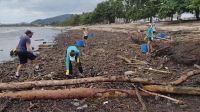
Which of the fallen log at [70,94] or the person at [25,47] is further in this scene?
the person at [25,47]

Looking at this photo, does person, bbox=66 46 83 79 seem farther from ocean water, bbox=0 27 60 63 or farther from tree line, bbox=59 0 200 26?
tree line, bbox=59 0 200 26

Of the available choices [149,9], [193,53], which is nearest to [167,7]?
[149,9]

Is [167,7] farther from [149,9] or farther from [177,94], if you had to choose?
[177,94]

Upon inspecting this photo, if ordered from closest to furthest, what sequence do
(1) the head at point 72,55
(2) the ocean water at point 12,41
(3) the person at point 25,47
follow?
(1) the head at point 72,55, (3) the person at point 25,47, (2) the ocean water at point 12,41

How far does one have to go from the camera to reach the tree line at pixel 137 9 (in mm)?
52219

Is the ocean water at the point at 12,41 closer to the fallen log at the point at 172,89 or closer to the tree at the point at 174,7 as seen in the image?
the tree at the point at 174,7

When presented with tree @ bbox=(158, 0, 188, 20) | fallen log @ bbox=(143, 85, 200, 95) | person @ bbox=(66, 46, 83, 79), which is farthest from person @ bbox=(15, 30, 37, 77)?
tree @ bbox=(158, 0, 188, 20)

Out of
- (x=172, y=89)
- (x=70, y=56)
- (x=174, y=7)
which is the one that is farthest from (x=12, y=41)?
(x=172, y=89)

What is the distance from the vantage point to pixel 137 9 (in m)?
85.4

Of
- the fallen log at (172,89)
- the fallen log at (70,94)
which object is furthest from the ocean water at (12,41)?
the fallen log at (172,89)

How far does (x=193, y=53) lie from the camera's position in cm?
1562

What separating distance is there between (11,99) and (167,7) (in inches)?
1787

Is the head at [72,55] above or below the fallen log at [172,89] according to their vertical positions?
above

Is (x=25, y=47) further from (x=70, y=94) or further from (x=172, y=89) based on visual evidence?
(x=172, y=89)
